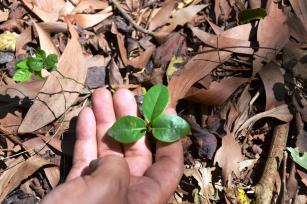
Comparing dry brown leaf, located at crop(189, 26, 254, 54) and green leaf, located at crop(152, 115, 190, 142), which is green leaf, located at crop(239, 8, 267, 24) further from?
green leaf, located at crop(152, 115, 190, 142)

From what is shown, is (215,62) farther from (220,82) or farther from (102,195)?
(102,195)

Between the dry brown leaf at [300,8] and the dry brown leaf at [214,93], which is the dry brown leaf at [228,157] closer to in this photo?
the dry brown leaf at [214,93]

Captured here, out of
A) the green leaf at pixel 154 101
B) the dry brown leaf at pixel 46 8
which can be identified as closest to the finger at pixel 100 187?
the green leaf at pixel 154 101

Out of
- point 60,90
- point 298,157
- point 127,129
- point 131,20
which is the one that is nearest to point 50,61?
A: point 60,90

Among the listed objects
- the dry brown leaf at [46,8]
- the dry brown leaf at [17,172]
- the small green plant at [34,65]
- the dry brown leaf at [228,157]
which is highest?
the dry brown leaf at [46,8]

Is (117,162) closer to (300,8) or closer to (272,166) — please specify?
(272,166)

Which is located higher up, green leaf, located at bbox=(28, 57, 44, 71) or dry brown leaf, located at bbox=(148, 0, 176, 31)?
dry brown leaf, located at bbox=(148, 0, 176, 31)

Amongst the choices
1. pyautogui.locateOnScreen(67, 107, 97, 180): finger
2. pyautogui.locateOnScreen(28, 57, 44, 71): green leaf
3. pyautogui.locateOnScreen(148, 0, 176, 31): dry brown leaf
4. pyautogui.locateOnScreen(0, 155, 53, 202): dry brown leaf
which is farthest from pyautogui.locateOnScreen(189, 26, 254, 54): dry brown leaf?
pyautogui.locateOnScreen(0, 155, 53, 202): dry brown leaf

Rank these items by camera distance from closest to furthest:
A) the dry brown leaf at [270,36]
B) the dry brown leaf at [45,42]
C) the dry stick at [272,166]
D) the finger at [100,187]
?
the finger at [100,187] < the dry stick at [272,166] < the dry brown leaf at [270,36] < the dry brown leaf at [45,42]
